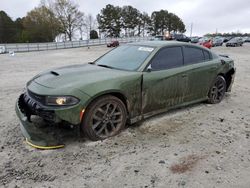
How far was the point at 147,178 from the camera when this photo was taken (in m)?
2.90

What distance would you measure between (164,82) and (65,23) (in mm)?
59605

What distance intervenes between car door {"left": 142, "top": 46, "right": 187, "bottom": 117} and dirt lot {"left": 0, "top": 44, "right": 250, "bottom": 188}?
37 cm

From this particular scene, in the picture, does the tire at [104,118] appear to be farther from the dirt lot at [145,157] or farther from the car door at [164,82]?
the car door at [164,82]

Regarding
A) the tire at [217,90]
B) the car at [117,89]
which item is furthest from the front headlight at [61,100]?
the tire at [217,90]

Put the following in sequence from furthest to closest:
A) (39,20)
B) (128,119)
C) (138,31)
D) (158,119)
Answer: (138,31), (39,20), (158,119), (128,119)

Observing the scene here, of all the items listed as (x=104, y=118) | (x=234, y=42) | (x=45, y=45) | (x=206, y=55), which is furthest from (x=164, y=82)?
(x=45, y=45)

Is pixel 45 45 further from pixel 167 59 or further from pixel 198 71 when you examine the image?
pixel 167 59

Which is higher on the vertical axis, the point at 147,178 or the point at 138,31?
the point at 138,31

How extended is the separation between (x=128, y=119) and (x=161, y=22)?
264 ft

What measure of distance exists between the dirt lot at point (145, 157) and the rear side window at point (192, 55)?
3.74 ft

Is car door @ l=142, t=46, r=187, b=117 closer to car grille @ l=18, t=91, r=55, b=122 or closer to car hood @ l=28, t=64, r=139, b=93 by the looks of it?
Answer: car hood @ l=28, t=64, r=139, b=93

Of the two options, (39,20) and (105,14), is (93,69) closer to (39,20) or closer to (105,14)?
(39,20)

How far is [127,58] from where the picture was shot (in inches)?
177

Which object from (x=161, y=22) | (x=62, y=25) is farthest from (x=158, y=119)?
(x=161, y=22)
